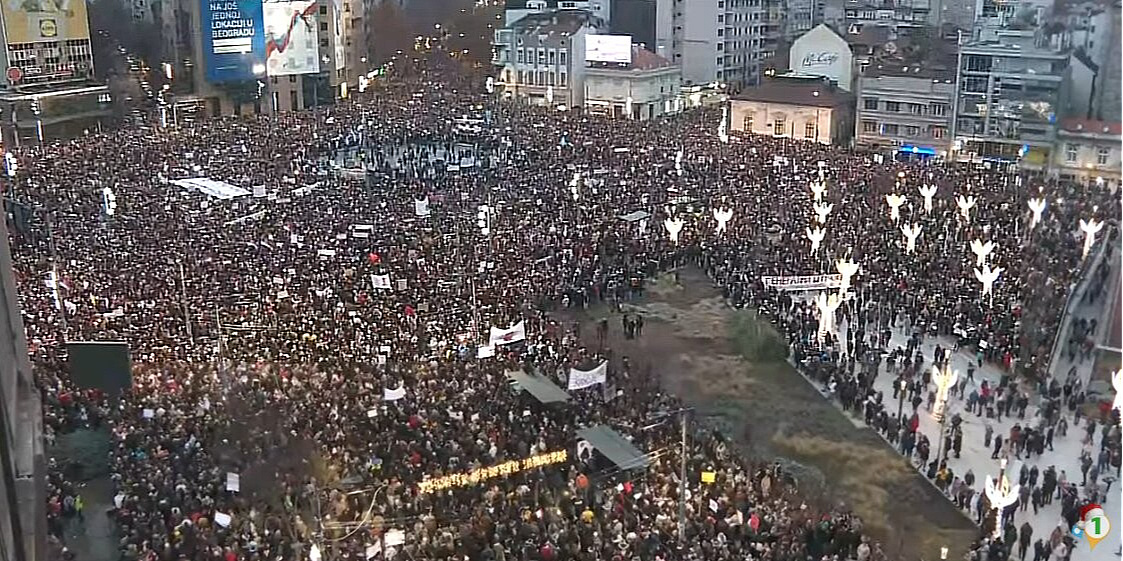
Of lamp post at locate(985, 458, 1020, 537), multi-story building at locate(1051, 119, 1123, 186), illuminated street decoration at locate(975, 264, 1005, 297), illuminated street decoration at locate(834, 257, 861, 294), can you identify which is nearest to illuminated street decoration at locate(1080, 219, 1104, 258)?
multi-story building at locate(1051, 119, 1123, 186)

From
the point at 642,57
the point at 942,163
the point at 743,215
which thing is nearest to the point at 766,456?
the point at 743,215

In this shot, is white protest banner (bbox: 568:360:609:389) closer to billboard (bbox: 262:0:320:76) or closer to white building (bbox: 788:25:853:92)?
white building (bbox: 788:25:853:92)

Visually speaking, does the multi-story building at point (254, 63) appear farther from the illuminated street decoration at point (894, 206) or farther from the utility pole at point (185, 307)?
the illuminated street decoration at point (894, 206)

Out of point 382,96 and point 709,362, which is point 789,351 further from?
point 382,96

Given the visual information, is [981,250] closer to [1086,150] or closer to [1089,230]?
[1089,230]

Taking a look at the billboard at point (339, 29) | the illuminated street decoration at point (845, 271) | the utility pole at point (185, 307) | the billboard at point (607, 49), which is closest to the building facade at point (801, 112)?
the billboard at point (607, 49)

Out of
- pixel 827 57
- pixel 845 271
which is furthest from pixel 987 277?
pixel 827 57

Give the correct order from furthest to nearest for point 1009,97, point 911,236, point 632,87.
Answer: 1. point 632,87
2. point 1009,97
3. point 911,236
